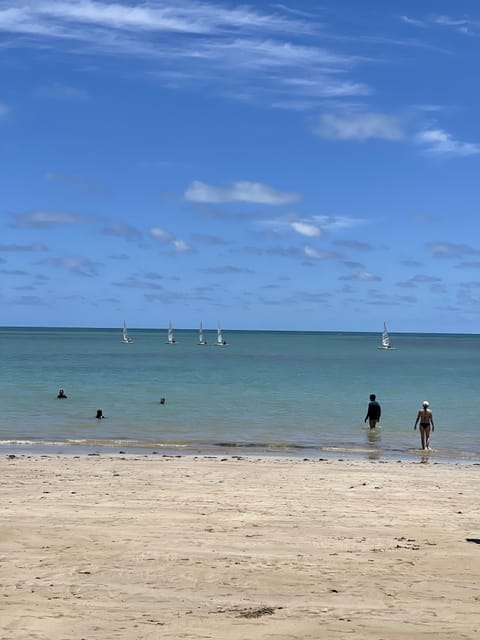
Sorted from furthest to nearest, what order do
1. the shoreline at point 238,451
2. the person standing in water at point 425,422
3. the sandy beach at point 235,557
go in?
the person standing in water at point 425,422 → the shoreline at point 238,451 → the sandy beach at point 235,557

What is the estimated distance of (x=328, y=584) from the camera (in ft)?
31.8

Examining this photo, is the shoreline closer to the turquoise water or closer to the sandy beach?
the turquoise water

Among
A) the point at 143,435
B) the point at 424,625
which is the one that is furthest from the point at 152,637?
the point at 143,435

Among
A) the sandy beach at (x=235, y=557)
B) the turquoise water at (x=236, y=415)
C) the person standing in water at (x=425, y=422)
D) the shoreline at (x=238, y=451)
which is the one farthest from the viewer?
the turquoise water at (x=236, y=415)

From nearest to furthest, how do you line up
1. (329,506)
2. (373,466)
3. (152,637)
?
(152,637) → (329,506) → (373,466)

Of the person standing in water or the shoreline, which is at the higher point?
the person standing in water

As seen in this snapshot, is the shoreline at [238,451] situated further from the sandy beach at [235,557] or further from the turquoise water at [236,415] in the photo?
the sandy beach at [235,557]

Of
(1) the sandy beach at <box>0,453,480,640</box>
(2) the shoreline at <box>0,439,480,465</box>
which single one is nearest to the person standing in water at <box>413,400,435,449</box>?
(2) the shoreline at <box>0,439,480,465</box>

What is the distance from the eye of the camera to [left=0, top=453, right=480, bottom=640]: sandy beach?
27.4 ft

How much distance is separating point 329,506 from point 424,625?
20.9ft

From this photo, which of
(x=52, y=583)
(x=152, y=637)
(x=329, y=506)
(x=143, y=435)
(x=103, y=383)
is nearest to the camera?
(x=152, y=637)

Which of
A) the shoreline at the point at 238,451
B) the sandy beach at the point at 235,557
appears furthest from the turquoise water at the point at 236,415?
the sandy beach at the point at 235,557

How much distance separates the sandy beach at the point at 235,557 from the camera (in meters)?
8.36

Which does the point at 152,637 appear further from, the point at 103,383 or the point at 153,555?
the point at 103,383
